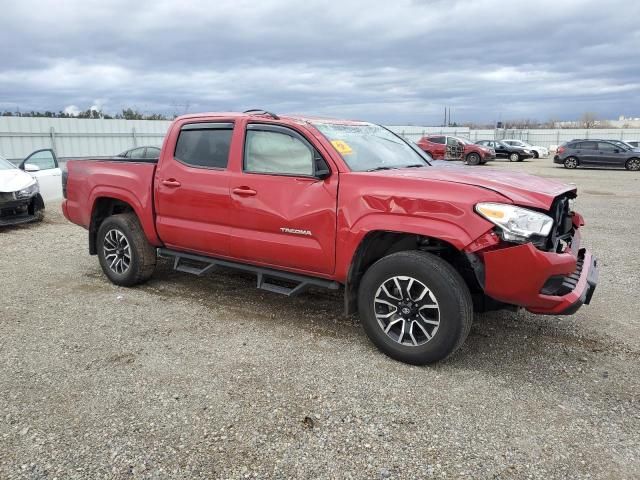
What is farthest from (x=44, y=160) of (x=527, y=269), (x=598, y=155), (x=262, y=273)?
(x=598, y=155)

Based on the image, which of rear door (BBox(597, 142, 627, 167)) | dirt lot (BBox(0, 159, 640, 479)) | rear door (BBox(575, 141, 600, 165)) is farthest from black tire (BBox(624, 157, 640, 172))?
dirt lot (BBox(0, 159, 640, 479))

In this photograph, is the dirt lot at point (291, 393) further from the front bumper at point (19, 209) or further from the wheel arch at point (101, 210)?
the front bumper at point (19, 209)

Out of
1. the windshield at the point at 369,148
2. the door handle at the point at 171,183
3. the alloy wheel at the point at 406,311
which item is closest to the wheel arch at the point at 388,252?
the alloy wheel at the point at 406,311

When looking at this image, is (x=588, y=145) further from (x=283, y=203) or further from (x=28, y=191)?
(x=283, y=203)

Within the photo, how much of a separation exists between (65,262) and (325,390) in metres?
4.90

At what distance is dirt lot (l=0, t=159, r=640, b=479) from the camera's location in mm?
2768

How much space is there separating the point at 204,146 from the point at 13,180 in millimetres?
5858

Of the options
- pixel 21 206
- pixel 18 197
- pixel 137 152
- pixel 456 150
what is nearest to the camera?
pixel 18 197

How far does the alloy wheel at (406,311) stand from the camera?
145 inches

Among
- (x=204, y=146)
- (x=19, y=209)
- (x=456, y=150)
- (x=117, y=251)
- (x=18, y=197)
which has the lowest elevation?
(x=117, y=251)

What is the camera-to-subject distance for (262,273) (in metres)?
4.61

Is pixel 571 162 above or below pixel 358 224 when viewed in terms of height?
below

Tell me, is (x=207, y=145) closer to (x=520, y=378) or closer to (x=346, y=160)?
(x=346, y=160)

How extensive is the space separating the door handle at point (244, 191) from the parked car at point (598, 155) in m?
24.8
